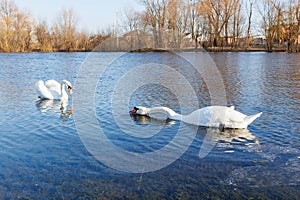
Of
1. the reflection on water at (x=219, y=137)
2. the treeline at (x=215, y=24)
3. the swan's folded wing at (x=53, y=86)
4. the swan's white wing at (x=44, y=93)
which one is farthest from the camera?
the treeline at (x=215, y=24)

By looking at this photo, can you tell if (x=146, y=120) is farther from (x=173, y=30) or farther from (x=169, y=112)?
(x=173, y=30)

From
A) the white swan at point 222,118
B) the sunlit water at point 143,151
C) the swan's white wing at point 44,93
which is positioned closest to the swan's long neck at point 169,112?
the sunlit water at point 143,151

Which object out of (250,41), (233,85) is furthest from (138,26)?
(233,85)

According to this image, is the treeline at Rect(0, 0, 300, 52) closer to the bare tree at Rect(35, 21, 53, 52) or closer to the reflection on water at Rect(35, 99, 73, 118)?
the bare tree at Rect(35, 21, 53, 52)

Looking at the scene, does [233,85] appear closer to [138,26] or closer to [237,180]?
[237,180]

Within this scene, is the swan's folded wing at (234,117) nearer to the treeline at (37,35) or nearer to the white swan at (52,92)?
the white swan at (52,92)

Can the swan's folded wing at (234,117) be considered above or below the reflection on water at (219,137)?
above

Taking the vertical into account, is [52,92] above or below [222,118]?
→ above

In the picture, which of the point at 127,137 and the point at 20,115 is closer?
the point at 127,137

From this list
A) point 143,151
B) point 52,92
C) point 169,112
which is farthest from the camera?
point 52,92

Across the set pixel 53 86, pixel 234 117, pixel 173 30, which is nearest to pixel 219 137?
pixel 234 117

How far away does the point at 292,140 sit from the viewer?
25.5ft

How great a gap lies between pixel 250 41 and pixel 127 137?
61.6 m

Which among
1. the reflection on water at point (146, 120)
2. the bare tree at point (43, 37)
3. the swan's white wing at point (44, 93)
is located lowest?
the reflection on water at point (146, 120)
